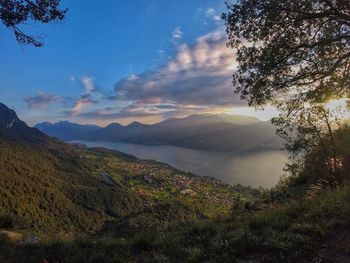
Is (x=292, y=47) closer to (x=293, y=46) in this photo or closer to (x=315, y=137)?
(x=293, y=46)

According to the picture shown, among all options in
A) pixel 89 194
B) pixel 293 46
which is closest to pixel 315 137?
pixel 293 46

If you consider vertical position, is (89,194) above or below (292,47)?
below

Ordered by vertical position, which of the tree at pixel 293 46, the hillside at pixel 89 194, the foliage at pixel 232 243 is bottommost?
the hillside at pixel 89 194

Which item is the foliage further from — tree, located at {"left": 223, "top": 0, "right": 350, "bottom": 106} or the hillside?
the hillside

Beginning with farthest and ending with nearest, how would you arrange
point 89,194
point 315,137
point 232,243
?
1. point 89,194
2. point 315,137
3. point 232,243

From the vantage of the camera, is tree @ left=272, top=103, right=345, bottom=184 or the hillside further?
the hillside

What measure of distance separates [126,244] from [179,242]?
0.97 metres

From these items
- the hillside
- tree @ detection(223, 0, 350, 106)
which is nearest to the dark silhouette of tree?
tree @ detection(223, 0, 350, 106)

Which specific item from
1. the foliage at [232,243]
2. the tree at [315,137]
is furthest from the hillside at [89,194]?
the foliage at [232,243]

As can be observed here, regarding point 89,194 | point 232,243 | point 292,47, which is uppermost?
point 292,47

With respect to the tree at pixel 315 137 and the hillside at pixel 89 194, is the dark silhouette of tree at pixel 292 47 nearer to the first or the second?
the tree at pixel 315 137

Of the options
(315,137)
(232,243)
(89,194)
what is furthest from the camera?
(89,194)

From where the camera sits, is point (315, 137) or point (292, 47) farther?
point (315, 137)

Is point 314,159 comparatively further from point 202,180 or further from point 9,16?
point 202,180
